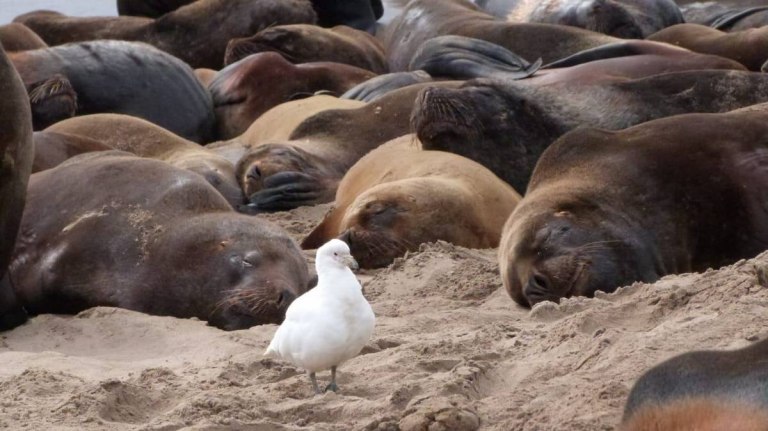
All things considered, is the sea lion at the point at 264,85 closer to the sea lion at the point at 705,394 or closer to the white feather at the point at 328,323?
the white feather at the point at 328,323

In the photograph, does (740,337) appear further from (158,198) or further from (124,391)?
(158,198)

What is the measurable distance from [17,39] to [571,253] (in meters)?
6.46

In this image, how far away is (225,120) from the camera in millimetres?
10914

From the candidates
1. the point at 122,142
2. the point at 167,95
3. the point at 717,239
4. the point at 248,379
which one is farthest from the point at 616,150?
the point at 167,95

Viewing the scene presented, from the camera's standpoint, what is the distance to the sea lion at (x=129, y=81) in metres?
10.0

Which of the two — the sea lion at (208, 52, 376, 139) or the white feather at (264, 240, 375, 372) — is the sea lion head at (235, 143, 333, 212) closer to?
the sea lion at (208, 52, 376, 139)

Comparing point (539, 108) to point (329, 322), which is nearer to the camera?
point (329, 322)

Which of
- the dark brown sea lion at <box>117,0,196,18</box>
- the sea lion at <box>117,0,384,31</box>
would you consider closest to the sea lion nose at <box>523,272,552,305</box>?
the sea lion at <box>117,0,384,31</box>

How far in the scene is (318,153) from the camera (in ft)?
28.3

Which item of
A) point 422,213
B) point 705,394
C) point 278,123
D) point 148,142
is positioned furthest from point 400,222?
point 705,394

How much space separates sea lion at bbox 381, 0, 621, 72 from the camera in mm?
10328

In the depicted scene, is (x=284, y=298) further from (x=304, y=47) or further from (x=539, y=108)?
(x=304, y=47)

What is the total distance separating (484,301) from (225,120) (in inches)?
Result: 227

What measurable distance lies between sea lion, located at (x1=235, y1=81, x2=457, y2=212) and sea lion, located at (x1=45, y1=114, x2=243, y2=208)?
0.17m
